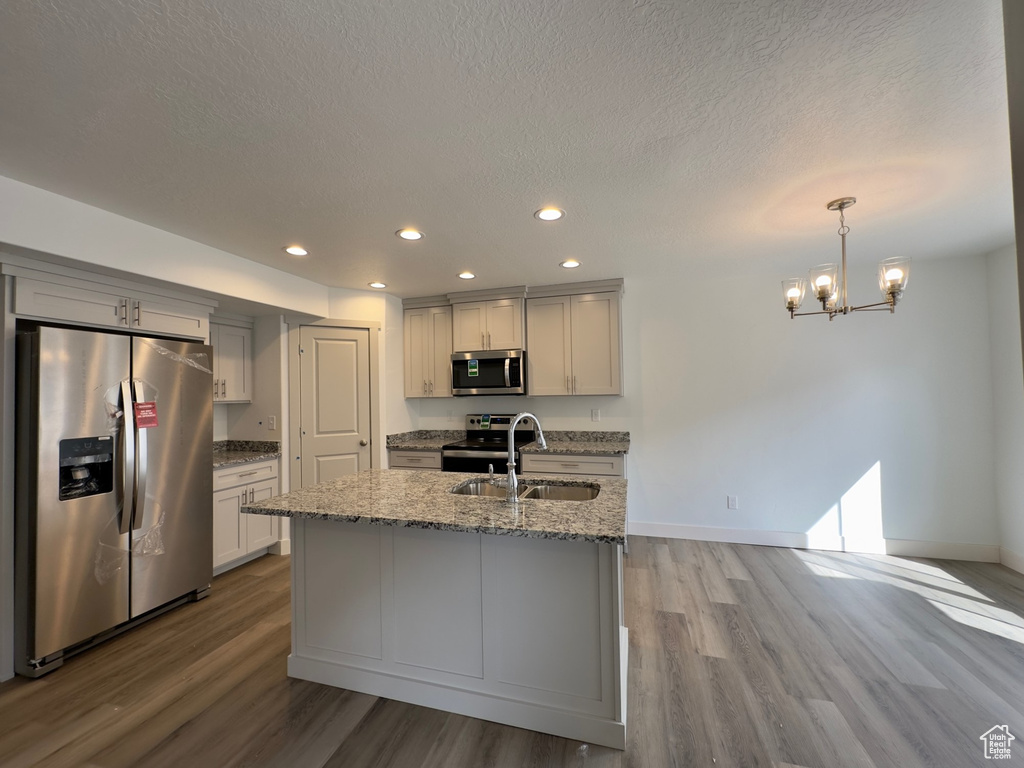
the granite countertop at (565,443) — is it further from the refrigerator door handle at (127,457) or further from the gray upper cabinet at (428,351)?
the refrigerator door handle at (127,457)

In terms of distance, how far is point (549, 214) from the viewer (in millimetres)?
2398

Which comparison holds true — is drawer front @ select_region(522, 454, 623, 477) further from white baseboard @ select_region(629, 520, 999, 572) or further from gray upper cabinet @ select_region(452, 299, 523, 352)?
gray upper cabinet @ select_region(452, 299, 523, 352)

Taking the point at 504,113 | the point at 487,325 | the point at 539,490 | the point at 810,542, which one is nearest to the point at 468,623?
the point at 539,490

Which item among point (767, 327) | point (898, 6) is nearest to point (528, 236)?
point (898, 6)

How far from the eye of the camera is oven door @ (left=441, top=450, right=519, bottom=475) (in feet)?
12.6

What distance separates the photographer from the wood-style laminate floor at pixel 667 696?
162 cm

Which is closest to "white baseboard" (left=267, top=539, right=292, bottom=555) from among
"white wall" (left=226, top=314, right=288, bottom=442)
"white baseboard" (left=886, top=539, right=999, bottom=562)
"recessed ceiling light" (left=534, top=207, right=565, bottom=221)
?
"white wall" (left=226, top=314, right=288, bottom=442)

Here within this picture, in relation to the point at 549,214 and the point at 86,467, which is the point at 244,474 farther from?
the point at 549,214

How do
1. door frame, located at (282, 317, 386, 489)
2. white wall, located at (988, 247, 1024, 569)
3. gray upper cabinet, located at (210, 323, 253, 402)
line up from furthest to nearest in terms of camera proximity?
1. door frame, located at (282, 317, 386, 489)
2. gray upper cabinet, located at (210, 323, 253, 402)
3. white wall, located at (988, 247, 1024, 569)

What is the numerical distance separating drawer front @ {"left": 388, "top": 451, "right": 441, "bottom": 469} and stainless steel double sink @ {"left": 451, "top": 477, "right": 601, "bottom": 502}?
1815 millimetres

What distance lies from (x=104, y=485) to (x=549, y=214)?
9.48 feet

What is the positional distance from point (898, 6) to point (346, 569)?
9.04 ft

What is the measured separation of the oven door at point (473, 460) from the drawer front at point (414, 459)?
82mm

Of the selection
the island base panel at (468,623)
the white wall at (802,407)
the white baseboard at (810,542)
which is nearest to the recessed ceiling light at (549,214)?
the island base panel at (468,623)
